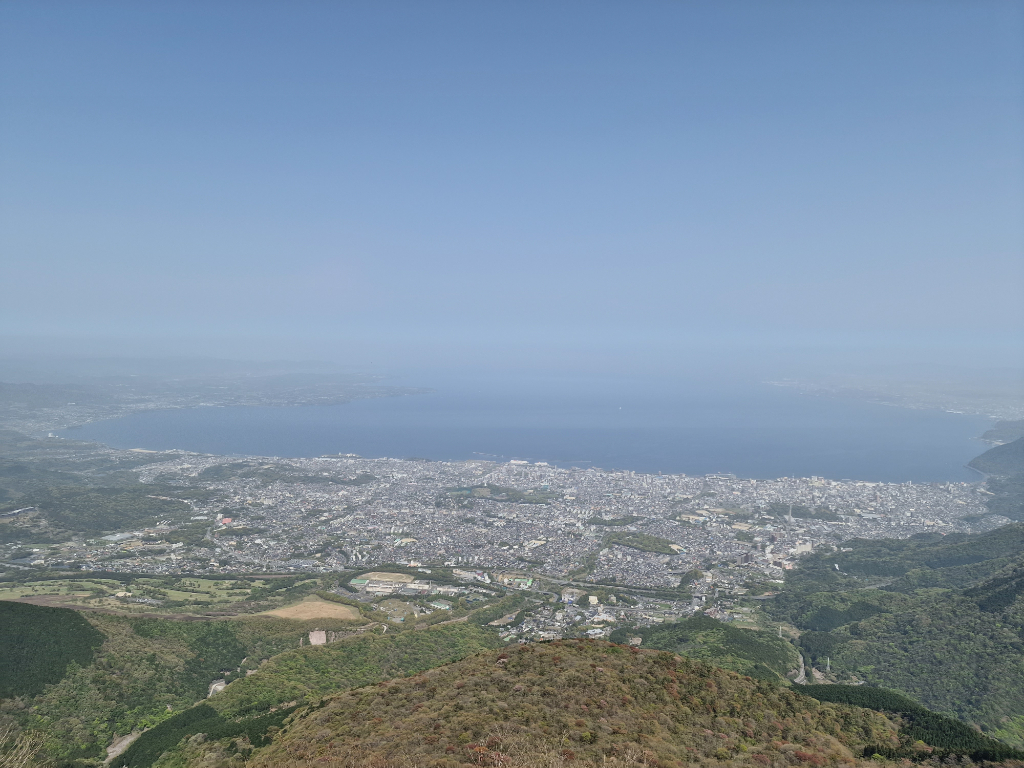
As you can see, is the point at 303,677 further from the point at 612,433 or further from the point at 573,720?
the point at 612,433

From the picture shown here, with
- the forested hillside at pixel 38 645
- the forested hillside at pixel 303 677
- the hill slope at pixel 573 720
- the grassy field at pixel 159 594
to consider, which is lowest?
the grassy field at pixel 159 594

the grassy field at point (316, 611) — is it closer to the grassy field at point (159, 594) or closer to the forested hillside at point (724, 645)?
the grassy field at point (159, 594)

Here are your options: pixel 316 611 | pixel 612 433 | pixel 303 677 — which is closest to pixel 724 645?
pixel 303 677

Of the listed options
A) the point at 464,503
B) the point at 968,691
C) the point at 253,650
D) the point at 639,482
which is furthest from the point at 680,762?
the point at 639,482

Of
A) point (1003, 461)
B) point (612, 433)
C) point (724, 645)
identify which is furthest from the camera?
point (612, 433)

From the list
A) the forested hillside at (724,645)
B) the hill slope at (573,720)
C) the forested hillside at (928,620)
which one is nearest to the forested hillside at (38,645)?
the hill slope at (573,720)

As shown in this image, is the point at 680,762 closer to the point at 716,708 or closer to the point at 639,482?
the point at 716,708

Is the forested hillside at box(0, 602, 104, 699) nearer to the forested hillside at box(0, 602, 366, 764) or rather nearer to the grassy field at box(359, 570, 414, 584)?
the forested hillside at box(0, 602, 366, 764)
